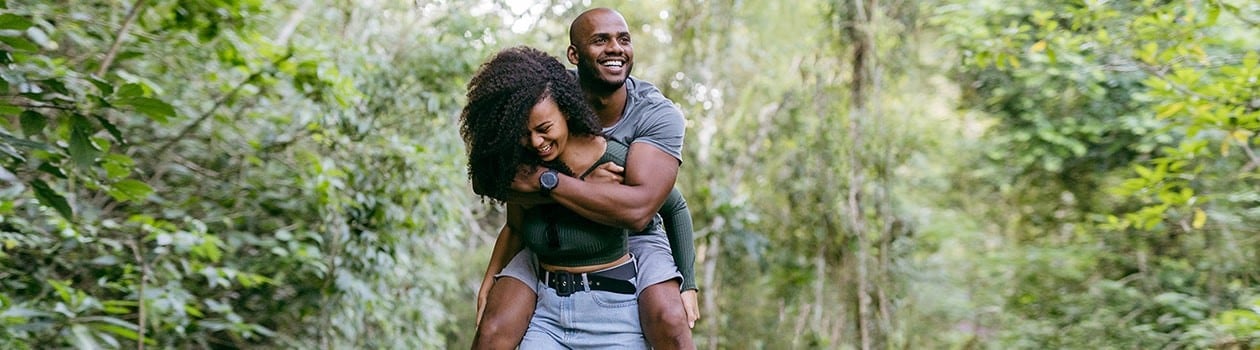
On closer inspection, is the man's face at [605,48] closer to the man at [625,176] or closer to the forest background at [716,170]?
the man at [625,176]

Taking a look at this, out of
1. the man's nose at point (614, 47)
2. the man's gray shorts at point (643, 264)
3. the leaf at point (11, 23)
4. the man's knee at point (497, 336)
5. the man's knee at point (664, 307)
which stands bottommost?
the man's knee at point (497, 336)

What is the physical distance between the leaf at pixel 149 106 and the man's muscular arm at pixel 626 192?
3.04 ft

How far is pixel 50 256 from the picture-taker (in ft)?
12.3

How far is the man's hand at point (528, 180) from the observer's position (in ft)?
6.52

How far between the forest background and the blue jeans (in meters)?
0.71

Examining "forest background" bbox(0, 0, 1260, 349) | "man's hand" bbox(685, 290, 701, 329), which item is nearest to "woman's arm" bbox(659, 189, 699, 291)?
"man's hand" bbox(685, 290, 701, 329)

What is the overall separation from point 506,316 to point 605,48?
58 cm

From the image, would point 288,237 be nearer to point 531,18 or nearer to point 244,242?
point 244,242

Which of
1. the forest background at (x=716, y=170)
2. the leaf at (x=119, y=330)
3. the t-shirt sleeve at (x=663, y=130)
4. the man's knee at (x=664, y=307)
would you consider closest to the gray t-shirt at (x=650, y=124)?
the t-shirt sleeve at (x=663, y=130)

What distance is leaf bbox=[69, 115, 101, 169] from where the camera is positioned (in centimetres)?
235

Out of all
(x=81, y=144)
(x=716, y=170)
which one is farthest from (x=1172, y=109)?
(x=81, y=144)

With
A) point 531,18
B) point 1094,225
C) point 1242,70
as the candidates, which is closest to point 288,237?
point 531,18

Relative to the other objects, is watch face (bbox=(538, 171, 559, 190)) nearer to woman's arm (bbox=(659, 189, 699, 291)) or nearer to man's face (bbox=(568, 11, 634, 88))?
man's face (bbox=(568, 11, 634, 88))

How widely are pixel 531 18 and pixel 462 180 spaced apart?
0.94 meters
